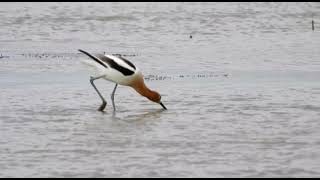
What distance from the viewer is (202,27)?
32062mm

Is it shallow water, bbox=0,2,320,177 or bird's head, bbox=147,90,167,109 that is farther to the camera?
bird's head, bbox=147,90,167,109

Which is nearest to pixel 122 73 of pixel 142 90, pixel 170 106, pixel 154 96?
pixel 142 90

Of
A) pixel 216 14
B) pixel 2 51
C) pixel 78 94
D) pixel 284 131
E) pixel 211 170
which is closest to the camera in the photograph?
pixel 211 170

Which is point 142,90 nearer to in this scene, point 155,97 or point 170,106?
point 155,97

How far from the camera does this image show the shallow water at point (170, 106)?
10.5 m

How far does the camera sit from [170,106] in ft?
48.6

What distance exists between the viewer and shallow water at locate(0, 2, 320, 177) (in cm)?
1046

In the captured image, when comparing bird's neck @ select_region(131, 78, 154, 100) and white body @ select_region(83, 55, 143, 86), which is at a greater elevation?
white body @ select_region(83, 55, 143, 86)

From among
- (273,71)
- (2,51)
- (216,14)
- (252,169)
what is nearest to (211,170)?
(252,169)

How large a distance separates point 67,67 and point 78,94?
4.43 metres

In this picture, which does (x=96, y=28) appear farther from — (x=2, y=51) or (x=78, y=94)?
(x=78, y=94)

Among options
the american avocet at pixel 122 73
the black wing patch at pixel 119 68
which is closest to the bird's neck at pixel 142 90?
the american avocet at pixel 122 73

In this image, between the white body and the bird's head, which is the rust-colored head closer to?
the bird's head

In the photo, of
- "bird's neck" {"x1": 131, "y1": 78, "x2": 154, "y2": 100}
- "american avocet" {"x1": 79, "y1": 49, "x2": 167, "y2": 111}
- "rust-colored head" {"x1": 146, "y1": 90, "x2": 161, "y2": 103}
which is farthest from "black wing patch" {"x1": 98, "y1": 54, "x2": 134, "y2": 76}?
"rust-colored head" {"x1": 146, "y1": 90, "x2": 161, "y2": 103}
